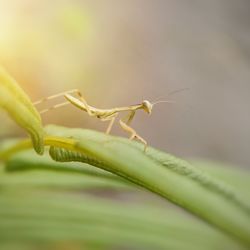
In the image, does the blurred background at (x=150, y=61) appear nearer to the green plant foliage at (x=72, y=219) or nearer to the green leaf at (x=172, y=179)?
the green plant foliage at (x=72, y=219)

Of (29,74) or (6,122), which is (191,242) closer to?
(6,122)

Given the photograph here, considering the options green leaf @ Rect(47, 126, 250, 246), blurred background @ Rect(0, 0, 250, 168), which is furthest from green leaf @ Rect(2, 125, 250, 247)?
blurred background @ Rect(0, 0, 250, 168)

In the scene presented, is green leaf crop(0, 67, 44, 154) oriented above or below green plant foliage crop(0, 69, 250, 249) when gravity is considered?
below

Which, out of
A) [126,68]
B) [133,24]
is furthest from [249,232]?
[133,24]

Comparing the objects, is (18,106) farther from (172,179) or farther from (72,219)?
(72,219)

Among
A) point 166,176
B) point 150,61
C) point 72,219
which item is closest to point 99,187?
point 72,219

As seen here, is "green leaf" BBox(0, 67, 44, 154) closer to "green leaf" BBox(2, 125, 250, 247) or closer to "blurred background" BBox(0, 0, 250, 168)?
"green leaf" BBox(2, 125, 250, 247)

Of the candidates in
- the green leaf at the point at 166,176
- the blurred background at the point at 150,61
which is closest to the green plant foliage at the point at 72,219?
the green leaf at the point at 166,176
